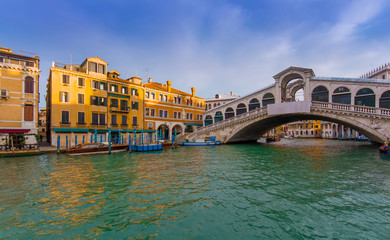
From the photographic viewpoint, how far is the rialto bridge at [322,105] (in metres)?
20.9

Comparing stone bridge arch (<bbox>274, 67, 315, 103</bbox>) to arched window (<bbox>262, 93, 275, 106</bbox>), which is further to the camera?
arched window (<bbox>262, 93, 275, 106</bbox>)

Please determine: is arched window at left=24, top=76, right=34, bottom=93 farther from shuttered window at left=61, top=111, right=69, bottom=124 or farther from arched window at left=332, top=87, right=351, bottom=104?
arched window at left=332, top=87, right=351, bottom=104

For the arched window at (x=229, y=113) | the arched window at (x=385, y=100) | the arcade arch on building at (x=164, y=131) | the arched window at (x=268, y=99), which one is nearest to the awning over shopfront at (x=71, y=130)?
the arcade arch on building at (x=164, y=131)

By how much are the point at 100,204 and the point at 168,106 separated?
29853mm

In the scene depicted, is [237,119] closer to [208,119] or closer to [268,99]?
[268,99]

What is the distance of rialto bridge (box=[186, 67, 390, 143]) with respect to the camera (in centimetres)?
2086

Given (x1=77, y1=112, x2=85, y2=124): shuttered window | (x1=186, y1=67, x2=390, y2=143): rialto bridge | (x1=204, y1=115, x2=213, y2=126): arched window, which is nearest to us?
(x1=186, y1=67, x2=390, y2=143): rialto bridge

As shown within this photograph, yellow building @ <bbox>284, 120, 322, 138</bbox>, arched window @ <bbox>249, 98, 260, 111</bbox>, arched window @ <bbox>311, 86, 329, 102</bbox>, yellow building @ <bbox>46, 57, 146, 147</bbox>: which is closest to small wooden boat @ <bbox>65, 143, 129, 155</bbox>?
yellow building @ <bbox>46, 57, 146, 147</bbox>

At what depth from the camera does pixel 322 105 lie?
2423cm

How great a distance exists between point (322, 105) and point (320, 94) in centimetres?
354

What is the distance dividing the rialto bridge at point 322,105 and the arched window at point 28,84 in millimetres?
22302

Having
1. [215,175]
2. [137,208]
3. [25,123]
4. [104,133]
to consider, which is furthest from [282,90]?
[25,123]

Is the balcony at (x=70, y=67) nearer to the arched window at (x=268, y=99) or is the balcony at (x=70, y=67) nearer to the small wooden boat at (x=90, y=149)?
the small wooden boat at (x=90, y=149)

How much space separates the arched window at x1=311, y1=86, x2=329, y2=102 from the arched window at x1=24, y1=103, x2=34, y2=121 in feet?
117
